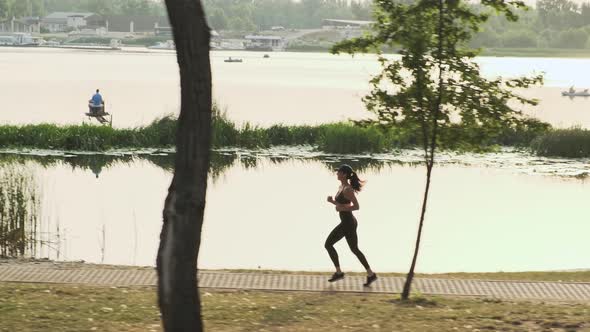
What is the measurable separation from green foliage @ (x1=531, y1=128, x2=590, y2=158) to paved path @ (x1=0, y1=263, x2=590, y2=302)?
29.8 meters

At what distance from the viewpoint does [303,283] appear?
1770cm

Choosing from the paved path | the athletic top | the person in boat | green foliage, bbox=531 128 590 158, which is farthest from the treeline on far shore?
the athletic top

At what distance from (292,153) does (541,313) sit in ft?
109

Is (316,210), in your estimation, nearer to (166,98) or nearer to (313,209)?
(313,209)

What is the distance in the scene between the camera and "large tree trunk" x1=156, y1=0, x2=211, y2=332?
1153 centimetres

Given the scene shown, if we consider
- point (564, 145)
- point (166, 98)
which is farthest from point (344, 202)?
point (166, 98)

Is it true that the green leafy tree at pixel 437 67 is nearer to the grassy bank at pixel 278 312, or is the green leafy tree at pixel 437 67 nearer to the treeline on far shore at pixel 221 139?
the grassy bank at pixel 278 312

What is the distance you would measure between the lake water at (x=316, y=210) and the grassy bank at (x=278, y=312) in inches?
281

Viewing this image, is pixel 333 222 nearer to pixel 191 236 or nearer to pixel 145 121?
pixel 191 236

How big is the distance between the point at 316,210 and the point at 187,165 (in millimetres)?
21400

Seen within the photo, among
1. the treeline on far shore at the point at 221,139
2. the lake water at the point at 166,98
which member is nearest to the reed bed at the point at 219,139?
the treeline on far shore at the point at 221,139

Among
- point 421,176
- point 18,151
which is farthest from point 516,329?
point 18,151

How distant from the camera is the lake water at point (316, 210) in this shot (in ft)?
82.6

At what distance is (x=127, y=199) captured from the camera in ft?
114
